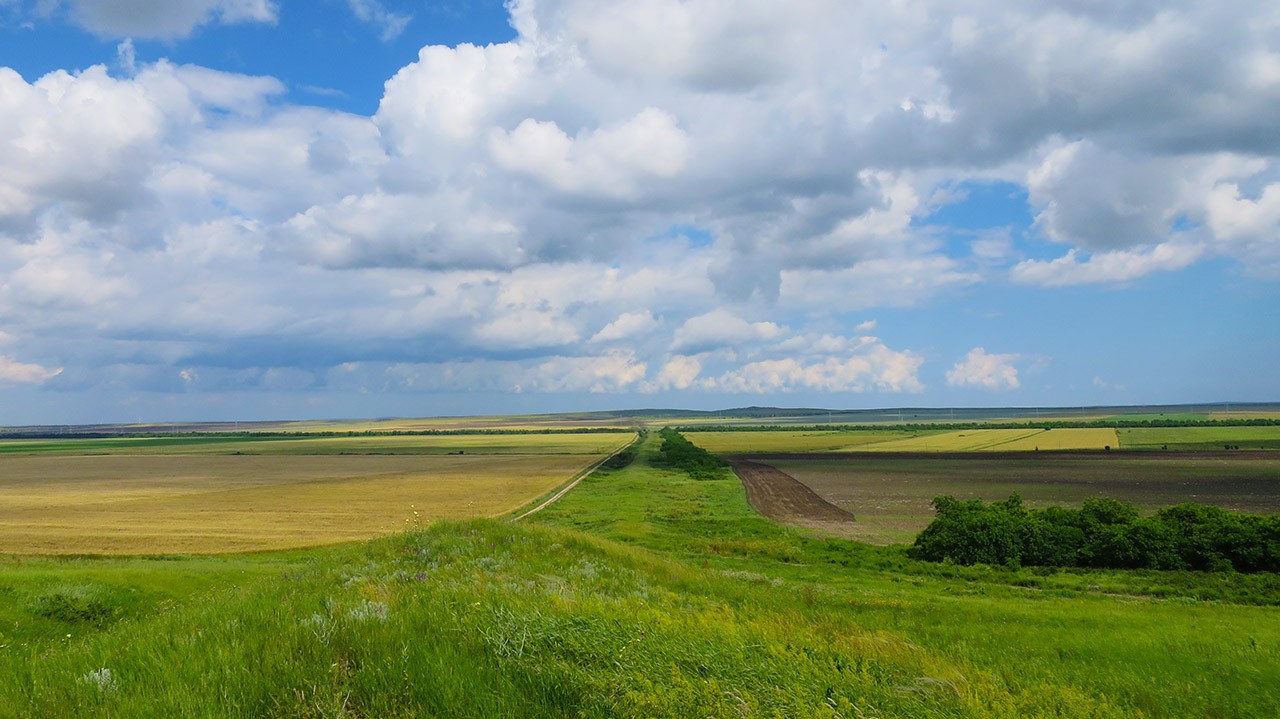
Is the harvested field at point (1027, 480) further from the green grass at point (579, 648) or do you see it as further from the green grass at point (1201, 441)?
the green grass at point (579, 648)

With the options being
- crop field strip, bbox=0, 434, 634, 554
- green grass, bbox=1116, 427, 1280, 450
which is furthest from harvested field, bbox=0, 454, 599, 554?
green grass, bbox=1116, 427, 1280, 450

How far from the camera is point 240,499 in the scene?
79.8 metres

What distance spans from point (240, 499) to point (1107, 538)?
277 feet

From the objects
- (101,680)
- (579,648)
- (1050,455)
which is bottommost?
(1050,455)

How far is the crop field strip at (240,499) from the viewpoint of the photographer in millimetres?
50938

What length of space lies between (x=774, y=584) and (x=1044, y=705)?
1657 centimetres

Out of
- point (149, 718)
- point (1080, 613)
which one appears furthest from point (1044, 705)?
point (1080, 613)

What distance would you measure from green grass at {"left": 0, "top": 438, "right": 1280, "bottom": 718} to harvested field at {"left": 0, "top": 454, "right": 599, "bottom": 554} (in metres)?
12.2

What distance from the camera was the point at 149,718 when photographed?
19.0 feet

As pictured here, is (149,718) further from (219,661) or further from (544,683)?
(544,683)

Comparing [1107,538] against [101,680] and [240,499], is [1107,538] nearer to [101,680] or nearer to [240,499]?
[101,680]

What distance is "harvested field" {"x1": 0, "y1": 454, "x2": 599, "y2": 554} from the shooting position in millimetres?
50969

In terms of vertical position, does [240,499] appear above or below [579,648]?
below

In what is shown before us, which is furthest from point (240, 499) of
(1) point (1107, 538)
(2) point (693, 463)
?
(1) point (1107, 538)
